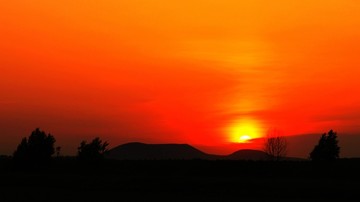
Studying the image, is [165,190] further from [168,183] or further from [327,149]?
[327,149]

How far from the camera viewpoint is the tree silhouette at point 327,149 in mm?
99125

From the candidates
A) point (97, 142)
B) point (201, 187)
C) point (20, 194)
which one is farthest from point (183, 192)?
point (97, 142)

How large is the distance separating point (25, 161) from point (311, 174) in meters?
40.6

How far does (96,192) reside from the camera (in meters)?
55.5

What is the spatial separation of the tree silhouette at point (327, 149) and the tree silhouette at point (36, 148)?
1604 inches

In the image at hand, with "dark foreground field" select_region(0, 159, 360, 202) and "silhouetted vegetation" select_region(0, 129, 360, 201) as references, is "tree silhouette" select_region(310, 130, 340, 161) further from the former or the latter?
"dark foreground field" select_region(0, 159, 360, 202)

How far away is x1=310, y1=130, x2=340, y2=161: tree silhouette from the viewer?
9912cm

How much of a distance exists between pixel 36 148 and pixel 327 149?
4433cm

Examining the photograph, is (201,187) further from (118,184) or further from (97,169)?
(97,169)

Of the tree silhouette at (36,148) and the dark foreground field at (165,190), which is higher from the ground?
the tree silhouette at (36,148)

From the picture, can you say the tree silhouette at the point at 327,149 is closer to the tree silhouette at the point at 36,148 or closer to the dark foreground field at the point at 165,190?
the dark foreground field at the point at 165,190

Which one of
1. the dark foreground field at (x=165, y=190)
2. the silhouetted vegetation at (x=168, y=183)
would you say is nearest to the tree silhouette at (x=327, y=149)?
the silhouetted vegetation at (x=168, y=183)

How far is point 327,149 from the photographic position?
99.1 metres

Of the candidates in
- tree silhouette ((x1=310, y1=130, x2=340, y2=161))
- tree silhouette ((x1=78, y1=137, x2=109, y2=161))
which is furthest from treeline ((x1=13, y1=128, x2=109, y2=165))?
tree silhouette ((x1=310, y1=130, x2=340, y2=161))
